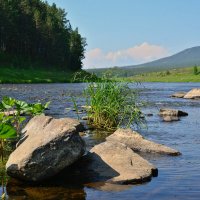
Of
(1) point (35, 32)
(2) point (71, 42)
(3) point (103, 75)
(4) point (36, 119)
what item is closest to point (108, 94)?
(3) point (103, 75)

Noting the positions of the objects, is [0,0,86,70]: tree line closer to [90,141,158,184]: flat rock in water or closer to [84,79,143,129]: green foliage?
[84,79,143,129]: green foliage

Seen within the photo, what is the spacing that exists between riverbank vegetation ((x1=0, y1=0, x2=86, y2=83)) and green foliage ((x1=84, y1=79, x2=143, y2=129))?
7521 cm

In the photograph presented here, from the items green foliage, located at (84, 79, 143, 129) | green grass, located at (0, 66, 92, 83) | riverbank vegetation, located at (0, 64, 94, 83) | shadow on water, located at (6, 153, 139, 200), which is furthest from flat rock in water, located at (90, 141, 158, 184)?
green grass, located at (0, 66, 92, 83)

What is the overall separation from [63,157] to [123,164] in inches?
76.7

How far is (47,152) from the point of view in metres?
12.7

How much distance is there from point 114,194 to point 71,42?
150 meters

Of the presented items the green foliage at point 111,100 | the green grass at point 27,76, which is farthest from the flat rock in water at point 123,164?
the green grass at point 27,76

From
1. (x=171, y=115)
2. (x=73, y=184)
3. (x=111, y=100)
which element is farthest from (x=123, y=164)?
(x=171, y=115)

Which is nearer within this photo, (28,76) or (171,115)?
(171,115)

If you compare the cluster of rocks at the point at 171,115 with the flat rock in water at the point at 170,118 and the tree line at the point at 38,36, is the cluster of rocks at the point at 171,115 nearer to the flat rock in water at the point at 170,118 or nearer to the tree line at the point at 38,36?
the flat rock in water at the point at 170,118

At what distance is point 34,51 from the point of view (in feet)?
454

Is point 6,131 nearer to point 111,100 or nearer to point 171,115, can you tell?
point 111,100

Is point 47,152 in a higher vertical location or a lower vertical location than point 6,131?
lower

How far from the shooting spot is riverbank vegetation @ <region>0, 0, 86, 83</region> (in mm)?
113125
